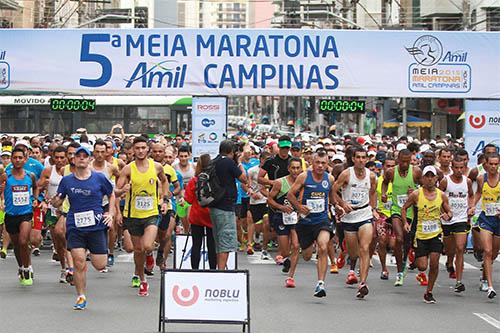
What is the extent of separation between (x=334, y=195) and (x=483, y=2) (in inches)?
1473

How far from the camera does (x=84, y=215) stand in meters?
13.1

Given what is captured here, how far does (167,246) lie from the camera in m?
16.2

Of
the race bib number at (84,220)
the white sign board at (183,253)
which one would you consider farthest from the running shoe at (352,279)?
the race bib number at (84,220)

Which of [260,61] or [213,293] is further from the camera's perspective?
[260,61]

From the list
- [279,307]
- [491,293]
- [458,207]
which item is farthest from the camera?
[458,207]

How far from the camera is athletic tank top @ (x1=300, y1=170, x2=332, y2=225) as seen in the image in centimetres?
1498

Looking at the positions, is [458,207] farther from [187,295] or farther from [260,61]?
[260,61]

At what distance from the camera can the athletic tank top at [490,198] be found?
1498 cm

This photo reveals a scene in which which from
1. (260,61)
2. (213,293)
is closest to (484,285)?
(213,293)

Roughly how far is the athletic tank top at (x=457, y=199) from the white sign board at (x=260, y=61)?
7038mm

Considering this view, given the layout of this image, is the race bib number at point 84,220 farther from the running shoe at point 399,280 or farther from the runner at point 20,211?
the running shoe at point 399,280

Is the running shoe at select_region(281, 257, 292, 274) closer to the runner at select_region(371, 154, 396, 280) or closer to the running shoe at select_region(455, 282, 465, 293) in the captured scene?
the runner at select_region(371, 154, 396, 280)

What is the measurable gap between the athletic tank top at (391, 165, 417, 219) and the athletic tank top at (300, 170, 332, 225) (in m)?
1.53

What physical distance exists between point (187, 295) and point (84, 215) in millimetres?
2474
